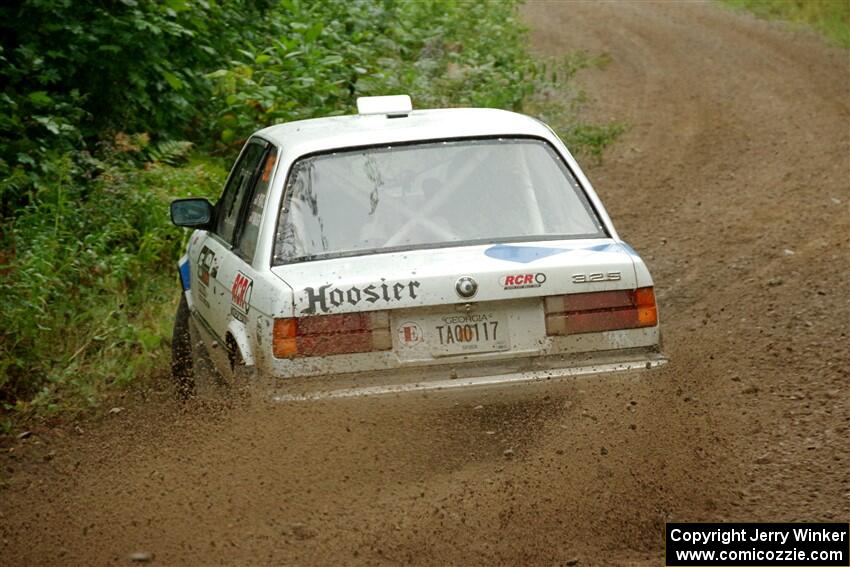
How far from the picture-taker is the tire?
720cm

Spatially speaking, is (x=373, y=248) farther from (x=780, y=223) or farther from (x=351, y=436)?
(x=780, y=223)

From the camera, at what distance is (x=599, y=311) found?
209 inches

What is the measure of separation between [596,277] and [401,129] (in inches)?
48.2

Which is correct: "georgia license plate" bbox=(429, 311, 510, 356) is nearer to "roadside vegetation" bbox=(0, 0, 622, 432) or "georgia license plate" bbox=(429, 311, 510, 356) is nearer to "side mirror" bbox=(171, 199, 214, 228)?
"side mirror" bbox=(171, 199, 214, 228)

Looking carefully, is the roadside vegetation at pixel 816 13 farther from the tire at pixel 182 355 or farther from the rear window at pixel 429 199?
the rear window at pixel 429 199

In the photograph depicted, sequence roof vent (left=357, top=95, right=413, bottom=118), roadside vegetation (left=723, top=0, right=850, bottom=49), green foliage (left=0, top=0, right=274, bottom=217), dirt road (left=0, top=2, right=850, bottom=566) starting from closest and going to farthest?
dirt road (left=0, top=2, right=850, bottom=566)
roof vent (left=357, top=95, right=413, bottom=118)
green foliage (left=0, top=0, right=274, bottom=217)
roadside vegetation (left=723, top=0, right=850, bottom=49)

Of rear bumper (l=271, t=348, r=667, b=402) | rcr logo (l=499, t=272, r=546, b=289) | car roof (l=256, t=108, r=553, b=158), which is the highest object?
car roof (l=256, t=108, r=553, b=158)

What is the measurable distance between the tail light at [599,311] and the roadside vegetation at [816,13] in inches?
740

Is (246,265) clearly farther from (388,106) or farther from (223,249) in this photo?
(388,106)

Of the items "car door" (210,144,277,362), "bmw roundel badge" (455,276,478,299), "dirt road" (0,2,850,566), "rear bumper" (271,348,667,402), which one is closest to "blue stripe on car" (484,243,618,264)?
"bmw roundel badge" (455,276,478,299)

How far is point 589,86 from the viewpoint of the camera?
20.0 m

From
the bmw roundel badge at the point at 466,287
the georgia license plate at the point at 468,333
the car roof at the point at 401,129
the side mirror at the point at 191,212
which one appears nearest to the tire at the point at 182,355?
the side mirror at the point at 191,212

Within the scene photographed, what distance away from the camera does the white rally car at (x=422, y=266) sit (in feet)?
16.8

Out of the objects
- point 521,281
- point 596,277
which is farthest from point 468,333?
point 596,277
